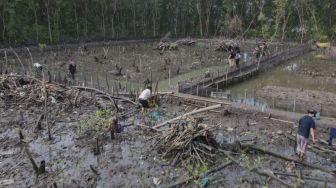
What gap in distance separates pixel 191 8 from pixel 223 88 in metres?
32.9

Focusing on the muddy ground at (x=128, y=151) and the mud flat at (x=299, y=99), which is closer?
the muddy ground at (x=128, y=151)

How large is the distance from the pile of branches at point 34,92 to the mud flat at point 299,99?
382 inches

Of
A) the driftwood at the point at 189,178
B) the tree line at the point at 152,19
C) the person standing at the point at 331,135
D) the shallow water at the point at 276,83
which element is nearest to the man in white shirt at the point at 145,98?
the shallow water at the point at 276,83

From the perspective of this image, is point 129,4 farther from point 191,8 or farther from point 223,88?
point 223,88

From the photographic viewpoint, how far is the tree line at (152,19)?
37812 mm

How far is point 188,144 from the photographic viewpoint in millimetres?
10953

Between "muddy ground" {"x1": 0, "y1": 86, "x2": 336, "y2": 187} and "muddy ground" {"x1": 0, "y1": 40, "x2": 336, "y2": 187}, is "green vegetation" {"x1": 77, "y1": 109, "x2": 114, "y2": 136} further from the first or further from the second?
"muddy ground" {"x1": 0, "y1": 86, "x2": 336, "y2": 187}

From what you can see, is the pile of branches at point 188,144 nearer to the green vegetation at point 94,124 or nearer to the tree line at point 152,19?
the green vegetation at point 94,124

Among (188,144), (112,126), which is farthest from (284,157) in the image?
(112,126)

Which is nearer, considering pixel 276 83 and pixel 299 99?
pixel 299 99

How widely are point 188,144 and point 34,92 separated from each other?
9.19 metres

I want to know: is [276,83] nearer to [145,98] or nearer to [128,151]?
[145,98]

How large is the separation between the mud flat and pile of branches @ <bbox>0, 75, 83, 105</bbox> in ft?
31.8

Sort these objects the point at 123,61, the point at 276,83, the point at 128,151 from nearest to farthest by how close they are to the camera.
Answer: the point at 128,151, the point at 276,83, the point at 123,61
